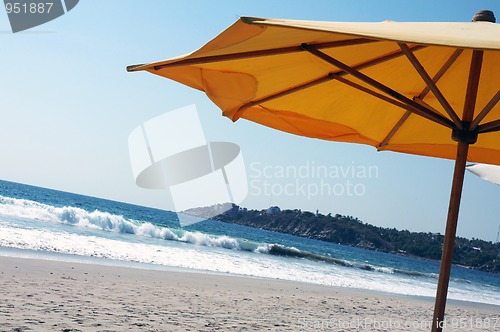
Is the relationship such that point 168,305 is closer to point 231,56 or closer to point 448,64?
point 448,64

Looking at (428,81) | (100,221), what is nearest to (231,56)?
(428,81)

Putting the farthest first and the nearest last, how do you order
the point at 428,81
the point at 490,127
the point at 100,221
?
the point at 100,221
the point at 490,127
the point at 428,81

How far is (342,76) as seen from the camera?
3297mm

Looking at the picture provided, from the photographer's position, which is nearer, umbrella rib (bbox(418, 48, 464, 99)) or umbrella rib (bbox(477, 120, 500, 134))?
umbrella rib (bbox(477, 120, 500, 134))

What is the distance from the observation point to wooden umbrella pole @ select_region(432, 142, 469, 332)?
2.83 metres

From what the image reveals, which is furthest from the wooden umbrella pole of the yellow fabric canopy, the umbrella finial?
the umbrella finial

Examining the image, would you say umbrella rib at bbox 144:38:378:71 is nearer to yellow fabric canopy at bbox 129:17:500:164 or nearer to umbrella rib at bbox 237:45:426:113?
yellow fabric canopy at bbox 129:17:500:164

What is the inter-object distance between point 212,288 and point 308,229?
54329mm

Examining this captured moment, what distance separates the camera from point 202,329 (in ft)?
20.0

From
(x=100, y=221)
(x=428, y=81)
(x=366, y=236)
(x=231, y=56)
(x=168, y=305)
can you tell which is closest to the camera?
(x=231, y=56)

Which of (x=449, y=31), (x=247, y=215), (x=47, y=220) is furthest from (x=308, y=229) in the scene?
(x=449, y=31)

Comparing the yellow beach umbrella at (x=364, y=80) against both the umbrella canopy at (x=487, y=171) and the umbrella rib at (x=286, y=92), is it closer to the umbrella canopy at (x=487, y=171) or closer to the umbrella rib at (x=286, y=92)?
the umbrella rib at (x=286, y=92)

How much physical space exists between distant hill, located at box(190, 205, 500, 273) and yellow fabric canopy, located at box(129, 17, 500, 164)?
5578 centimetres

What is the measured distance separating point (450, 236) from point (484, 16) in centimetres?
111
